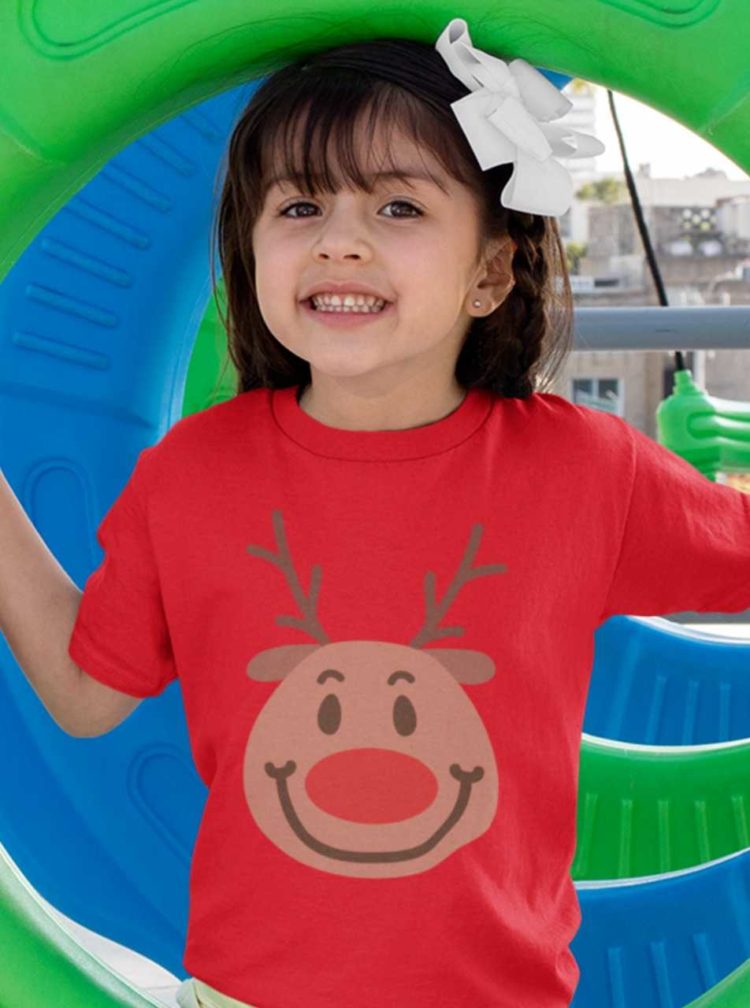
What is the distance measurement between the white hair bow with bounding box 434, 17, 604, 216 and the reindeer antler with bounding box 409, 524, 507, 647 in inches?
7.6

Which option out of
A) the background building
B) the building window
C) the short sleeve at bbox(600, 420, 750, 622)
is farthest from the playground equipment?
the building window

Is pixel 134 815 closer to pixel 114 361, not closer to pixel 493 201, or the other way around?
pixel 114 361

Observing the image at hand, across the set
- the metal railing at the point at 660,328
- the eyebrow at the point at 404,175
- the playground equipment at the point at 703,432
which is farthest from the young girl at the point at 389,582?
the playground equipment at the point at 703,432

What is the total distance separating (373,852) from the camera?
0.83m

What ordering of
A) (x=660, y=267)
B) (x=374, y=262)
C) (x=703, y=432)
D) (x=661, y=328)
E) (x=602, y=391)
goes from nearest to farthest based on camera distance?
(x=374, y=262) → (x=661, y=328) → (x=703, y=432) → (x=660, y=267) → (x=602, y=391)

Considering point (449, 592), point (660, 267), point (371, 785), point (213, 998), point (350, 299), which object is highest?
point (660, 267)

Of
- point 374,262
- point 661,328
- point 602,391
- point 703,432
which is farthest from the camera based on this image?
point 602,391

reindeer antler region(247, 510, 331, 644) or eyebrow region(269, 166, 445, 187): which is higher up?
eyebrow region(269, 166, 445, 187)

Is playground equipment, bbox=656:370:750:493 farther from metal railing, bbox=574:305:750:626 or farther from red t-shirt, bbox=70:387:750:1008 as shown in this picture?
red t-shirt, bbox=70:387:750:1008

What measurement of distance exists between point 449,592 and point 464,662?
1.5 inches

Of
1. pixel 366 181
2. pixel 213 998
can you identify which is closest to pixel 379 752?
pixel 213 998

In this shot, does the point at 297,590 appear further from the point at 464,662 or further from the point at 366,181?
the point at 366,181

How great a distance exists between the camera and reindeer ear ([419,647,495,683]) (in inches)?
33.0

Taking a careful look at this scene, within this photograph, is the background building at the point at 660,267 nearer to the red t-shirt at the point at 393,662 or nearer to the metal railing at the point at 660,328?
the metal railing at the point at 660,328
